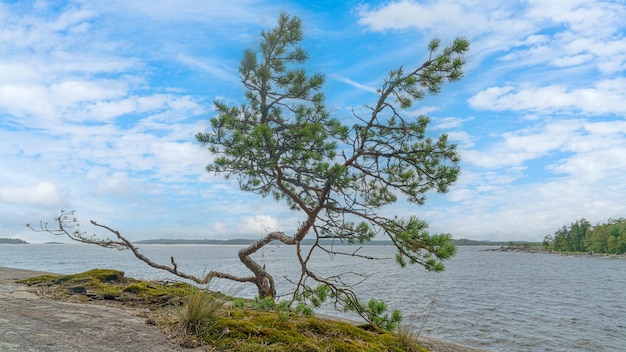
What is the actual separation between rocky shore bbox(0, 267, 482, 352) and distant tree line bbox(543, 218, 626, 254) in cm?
12484

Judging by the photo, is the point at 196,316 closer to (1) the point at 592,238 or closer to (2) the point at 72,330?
(2) the point at 72,330

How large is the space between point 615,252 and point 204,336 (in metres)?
132

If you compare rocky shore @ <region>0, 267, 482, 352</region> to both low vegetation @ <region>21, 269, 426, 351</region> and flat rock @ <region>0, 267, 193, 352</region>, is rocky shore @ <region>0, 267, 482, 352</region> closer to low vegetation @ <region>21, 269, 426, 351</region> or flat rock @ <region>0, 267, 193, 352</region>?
flat rock @ <region>0, 267, 193, 352</region>

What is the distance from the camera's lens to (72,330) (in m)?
4.67

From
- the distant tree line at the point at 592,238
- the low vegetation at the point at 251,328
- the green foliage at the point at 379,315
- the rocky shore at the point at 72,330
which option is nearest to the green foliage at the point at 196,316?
the low vegetation at the point at 251,328

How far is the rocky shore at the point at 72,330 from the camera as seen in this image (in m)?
4.12

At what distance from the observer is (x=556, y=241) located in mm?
137250

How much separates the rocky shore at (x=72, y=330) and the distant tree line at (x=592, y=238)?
12484 cm

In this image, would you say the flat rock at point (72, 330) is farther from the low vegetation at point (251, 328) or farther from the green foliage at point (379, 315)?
the green foliage at point (379, 315)

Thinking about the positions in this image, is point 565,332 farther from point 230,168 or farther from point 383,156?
point 230,168

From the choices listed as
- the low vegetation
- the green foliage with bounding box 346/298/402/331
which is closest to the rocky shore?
the low vegetation

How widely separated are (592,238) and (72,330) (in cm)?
14000

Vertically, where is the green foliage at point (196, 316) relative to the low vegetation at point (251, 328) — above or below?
above

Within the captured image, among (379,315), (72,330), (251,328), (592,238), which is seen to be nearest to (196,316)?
(251,328)
